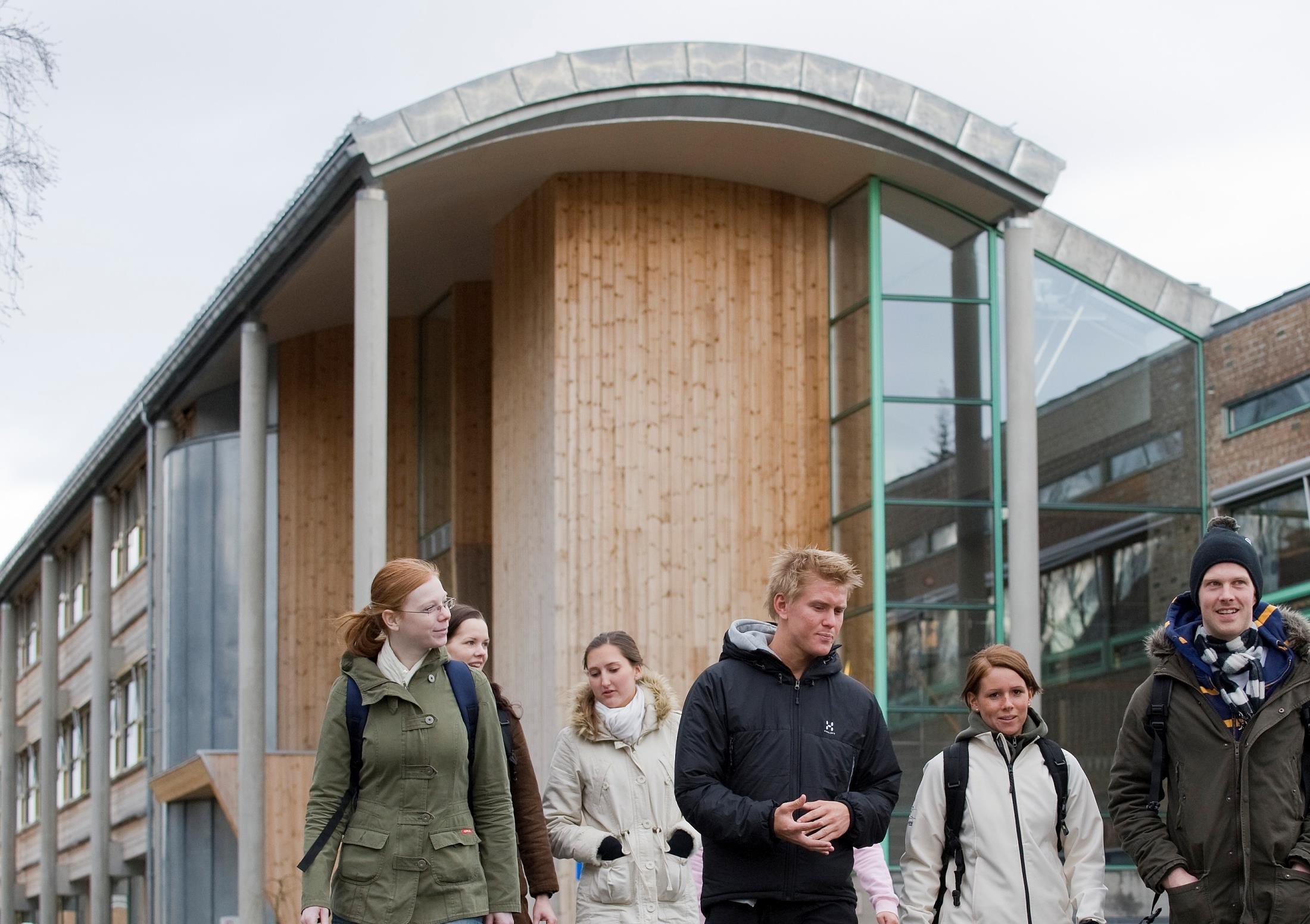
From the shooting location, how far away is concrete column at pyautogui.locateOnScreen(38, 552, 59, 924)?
38.6 meters

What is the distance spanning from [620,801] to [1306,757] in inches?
116

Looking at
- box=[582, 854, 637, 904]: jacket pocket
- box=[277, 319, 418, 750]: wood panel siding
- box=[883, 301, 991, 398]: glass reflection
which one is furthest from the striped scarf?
box=[277, 319, 418, 750]: wood panel siding

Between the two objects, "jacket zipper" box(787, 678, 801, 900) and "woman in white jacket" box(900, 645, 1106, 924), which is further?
"woman in white jacket" box(900, 645, 1106, 924)

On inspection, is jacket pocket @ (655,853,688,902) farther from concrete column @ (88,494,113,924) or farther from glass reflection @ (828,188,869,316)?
concrete column @ (88,494,113,924)

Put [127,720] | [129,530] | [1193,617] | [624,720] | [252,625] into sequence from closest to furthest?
[1193,617] < [624,720] < [252,625] < [127,720] < [129,530]

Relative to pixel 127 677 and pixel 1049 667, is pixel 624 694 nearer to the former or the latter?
pixel 1049 667

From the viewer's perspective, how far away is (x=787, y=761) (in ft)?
21.1

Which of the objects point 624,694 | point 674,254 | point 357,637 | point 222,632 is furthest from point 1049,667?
point 357,637

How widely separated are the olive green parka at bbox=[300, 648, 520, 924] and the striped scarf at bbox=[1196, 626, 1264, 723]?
2476 millimetres

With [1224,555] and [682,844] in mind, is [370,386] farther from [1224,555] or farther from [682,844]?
[1224,555]

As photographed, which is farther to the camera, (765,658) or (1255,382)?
(1255,382)

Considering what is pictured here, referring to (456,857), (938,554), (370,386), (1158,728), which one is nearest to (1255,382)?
(938,554)

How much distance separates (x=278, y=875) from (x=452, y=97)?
28.8ft

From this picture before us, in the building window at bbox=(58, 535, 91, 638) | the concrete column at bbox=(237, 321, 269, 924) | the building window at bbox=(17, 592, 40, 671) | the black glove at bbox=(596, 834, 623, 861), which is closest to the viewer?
the black glove at bbox=(596, 834, 623, 861)
